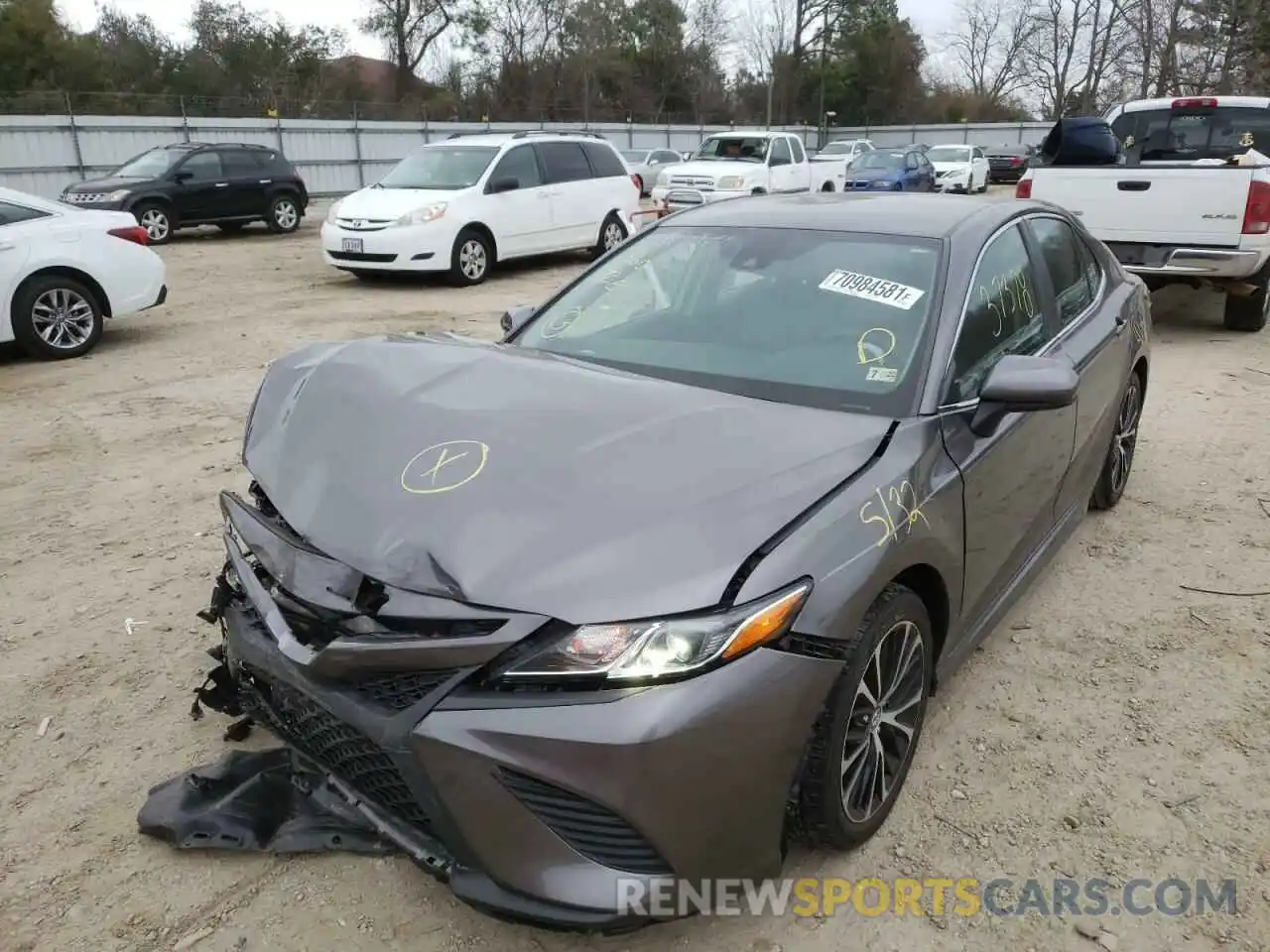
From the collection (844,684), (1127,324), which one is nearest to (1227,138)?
(1127,324)

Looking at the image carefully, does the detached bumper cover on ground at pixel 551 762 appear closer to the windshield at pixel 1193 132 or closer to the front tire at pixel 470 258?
the windshield at pixel 1193 132

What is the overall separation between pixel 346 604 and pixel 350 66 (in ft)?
147

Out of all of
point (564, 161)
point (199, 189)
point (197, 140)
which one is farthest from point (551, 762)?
point (197, 140)

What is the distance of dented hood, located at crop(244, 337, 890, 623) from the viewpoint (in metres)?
2.02

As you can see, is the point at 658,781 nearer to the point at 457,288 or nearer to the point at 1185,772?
the point at 1185,772

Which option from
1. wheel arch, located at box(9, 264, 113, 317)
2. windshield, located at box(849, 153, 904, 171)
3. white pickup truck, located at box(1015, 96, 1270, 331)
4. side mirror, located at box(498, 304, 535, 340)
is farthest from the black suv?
side mirror, located at box(498, 304, 535, 340)

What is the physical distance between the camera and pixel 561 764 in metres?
1.86

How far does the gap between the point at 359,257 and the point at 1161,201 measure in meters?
8.51

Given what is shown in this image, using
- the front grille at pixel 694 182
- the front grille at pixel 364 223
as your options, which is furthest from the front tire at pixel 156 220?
the front grille at pixel 694 182

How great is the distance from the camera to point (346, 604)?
2.09 m

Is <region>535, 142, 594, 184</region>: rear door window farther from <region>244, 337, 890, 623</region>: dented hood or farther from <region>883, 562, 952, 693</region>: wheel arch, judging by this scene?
<region>883, 562, 952, 693</region>: wheel arch

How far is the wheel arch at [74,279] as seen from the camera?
7663 millimetres

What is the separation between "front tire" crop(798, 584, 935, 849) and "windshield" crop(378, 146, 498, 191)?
10.5m

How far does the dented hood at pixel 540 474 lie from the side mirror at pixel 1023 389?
37 centimetres
